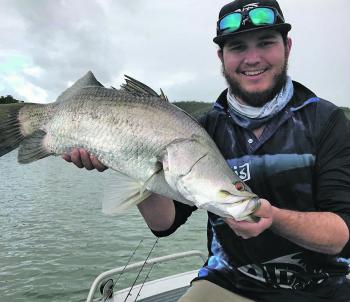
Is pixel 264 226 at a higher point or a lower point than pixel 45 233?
higher

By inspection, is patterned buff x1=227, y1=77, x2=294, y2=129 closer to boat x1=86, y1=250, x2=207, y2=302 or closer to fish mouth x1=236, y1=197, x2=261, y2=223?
fish mouth x1=236, y1=197, x2=261, y2=223

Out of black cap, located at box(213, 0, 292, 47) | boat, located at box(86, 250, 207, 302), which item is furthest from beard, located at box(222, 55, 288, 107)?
boat, located at box(86, 250, 207, 302)

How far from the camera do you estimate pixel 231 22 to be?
323 centimetres

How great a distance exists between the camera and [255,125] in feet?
10.5

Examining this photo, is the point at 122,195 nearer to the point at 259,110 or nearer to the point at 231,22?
the point at 259,110

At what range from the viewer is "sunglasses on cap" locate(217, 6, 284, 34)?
10.3ft

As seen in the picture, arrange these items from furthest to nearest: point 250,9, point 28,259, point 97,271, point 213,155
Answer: point 28,259
point 97,271
point 250,9
point 213,155

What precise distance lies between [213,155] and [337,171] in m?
0.90

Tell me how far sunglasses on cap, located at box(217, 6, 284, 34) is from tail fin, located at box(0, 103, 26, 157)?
1.70m

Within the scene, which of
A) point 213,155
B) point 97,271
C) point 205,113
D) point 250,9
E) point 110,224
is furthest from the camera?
point 110,224

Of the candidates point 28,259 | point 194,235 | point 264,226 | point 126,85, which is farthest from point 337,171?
point 194,235

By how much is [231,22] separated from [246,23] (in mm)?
144

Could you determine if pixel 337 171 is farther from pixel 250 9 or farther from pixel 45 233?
pixel 45 233

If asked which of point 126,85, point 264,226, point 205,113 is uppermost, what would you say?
point 126,85
